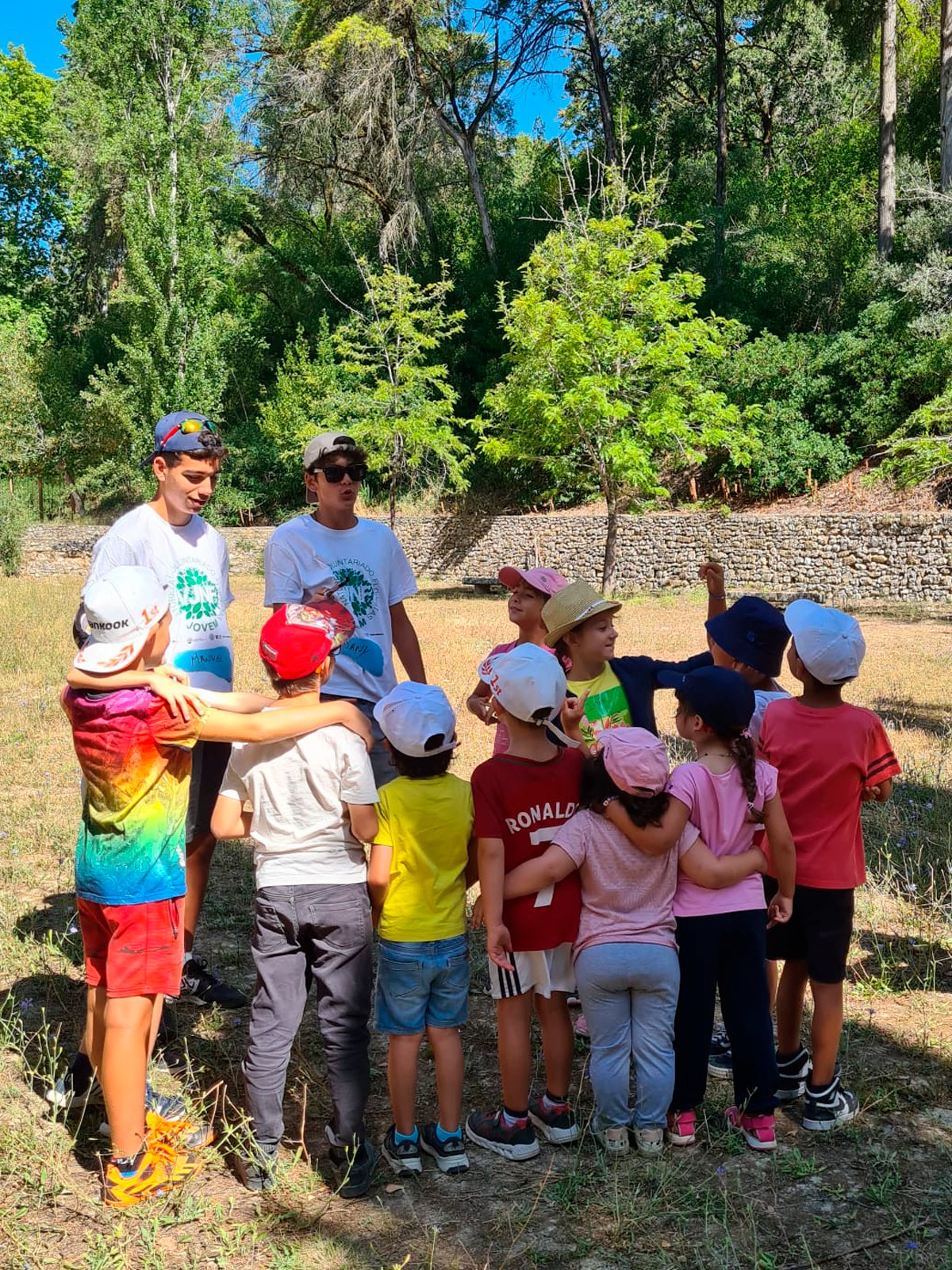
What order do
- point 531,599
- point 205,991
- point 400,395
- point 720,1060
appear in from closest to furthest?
point 720,1060
point 531,599
point 205,991
point 400,395

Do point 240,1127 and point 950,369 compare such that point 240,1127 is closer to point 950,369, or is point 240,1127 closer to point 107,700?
point 107,700

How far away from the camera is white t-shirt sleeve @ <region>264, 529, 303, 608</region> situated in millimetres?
3705

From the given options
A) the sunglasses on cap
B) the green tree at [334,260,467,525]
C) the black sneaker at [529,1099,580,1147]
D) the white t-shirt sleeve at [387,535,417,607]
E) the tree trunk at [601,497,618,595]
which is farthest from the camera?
the green tree at [334,260,467,525]

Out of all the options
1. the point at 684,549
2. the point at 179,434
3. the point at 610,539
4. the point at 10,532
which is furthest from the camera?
the point at 10,532

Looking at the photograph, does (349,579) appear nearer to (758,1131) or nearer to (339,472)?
(339,472)

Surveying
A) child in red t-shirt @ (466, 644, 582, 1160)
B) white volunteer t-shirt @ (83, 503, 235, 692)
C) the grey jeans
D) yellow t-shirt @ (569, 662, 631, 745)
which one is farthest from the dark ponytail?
white volunteer t-shirt @ (83, 503, 235, 692)

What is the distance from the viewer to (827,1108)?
10.2 ft

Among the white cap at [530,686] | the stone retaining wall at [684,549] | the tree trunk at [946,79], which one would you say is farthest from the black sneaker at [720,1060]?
the tree trunk at [946,79]

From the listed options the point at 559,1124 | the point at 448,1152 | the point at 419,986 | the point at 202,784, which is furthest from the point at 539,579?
the point at 448,1152

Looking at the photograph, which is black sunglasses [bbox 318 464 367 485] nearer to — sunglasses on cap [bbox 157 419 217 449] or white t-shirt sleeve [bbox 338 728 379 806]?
sunglasses on cap [bbox 157 419 217 449]

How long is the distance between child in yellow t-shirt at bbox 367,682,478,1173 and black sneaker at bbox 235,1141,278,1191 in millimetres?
326

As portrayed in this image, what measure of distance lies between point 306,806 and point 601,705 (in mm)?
1158

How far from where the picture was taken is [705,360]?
26.8m

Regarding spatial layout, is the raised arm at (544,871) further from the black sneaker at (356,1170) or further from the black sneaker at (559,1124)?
the black sneaker at (356,1170)
